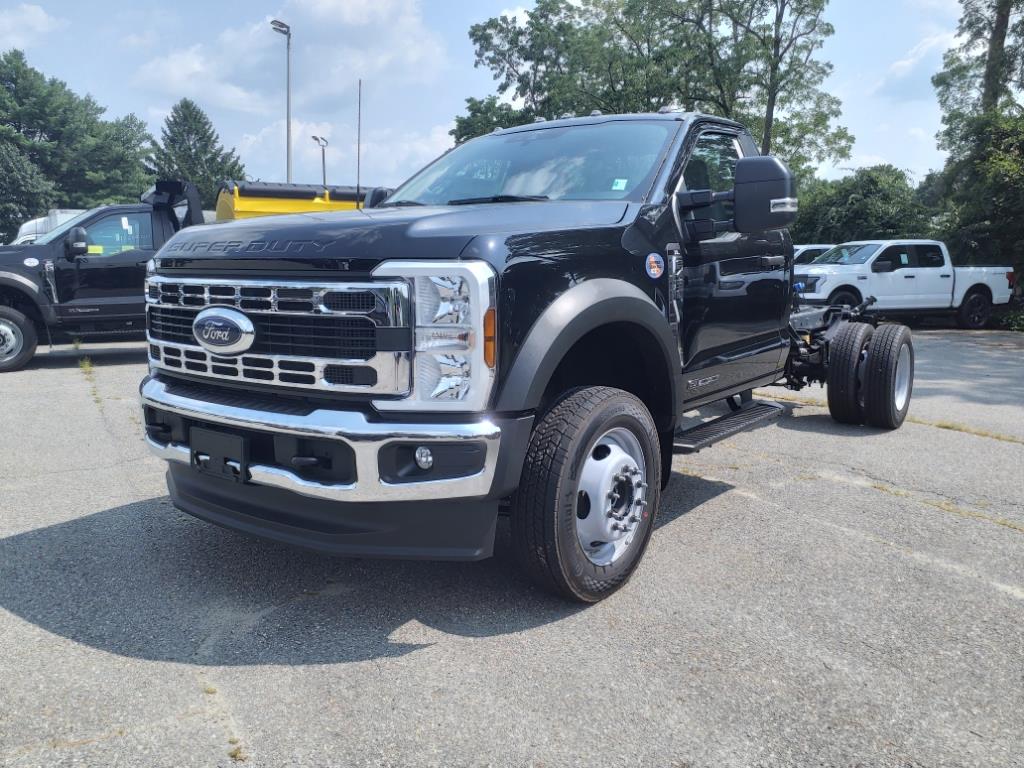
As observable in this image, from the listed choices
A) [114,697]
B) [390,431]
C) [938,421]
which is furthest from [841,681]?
[938,421]

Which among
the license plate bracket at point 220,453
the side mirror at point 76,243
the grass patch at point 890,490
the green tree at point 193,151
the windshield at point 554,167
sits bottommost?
the grass patch at point 890,490

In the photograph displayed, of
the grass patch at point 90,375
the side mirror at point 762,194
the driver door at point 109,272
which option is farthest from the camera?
the driver door at point 109,272

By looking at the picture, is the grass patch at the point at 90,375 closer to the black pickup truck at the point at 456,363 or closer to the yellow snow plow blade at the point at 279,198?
the yellow snow plow blade at the point at 279,198

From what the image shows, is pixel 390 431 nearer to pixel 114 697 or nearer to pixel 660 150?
pixel 114 697

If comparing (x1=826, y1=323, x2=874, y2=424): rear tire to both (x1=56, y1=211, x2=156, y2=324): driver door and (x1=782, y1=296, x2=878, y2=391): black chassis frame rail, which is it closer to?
(x1=782, y1=296, x2=878, y2=391): black chassis frame rail

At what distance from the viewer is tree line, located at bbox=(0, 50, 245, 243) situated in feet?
185

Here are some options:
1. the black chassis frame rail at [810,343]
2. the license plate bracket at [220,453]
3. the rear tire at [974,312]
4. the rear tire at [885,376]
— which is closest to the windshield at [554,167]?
the license plate bracket at [220,453]

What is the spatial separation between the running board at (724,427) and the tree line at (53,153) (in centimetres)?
5831

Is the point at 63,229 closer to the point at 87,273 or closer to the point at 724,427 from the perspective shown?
the point at 87,273

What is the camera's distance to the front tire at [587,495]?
116 inches

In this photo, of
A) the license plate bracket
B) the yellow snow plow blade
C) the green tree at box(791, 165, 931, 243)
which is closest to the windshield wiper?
the license plate bracket

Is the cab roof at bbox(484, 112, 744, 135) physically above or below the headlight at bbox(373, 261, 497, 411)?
above

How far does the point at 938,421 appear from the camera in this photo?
6.96m

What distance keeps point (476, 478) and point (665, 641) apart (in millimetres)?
902
